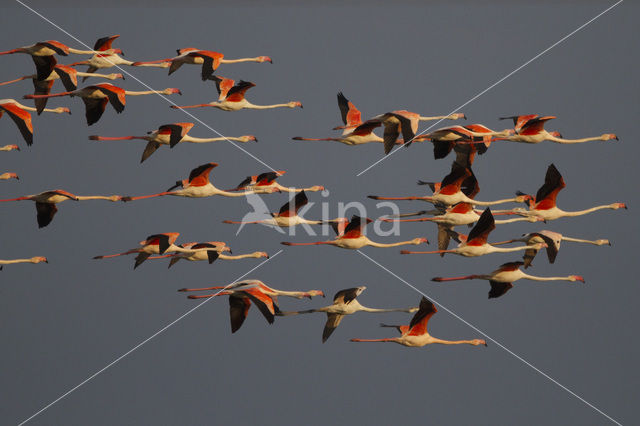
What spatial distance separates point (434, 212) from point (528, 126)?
2.65 metres

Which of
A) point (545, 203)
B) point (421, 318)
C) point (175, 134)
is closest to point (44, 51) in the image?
point (175, 134)

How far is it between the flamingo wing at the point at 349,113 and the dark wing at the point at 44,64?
251 inches

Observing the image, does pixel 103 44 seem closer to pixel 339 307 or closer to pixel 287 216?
pixel 287 216

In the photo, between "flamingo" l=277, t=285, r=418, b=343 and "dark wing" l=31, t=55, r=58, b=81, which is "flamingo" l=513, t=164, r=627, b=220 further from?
"dark wing" l=31, t=55, r=58, b=81

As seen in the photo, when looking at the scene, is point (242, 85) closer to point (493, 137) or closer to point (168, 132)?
point (168, 132)

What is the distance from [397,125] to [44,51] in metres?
6.86

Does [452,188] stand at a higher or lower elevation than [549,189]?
higher

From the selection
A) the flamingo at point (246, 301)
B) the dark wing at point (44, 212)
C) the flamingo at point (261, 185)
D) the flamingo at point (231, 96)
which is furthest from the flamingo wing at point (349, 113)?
the dark wing at point (44, 212)

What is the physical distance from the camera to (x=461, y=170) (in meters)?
25.6

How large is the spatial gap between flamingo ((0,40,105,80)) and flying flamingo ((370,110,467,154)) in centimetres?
603

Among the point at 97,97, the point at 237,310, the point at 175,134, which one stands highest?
the point at 97,97

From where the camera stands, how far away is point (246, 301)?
2502cm

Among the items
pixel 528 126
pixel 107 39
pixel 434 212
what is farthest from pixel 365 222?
pixel 107 39

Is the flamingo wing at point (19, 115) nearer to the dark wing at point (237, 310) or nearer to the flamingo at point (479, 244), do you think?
the dark wing at point (237, 310)
